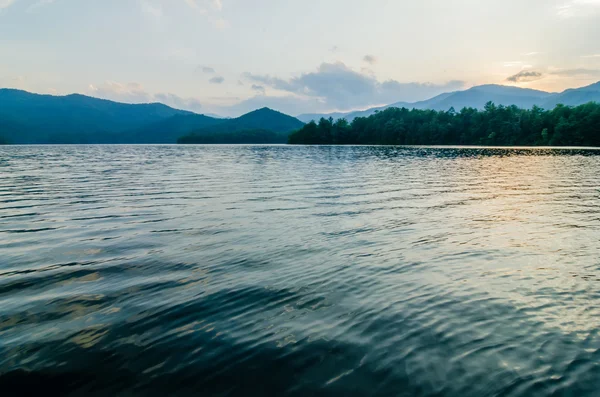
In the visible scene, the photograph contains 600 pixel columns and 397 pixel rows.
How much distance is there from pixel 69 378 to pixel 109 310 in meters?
2.48

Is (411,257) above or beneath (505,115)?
beneath

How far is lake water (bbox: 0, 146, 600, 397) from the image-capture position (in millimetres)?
5484

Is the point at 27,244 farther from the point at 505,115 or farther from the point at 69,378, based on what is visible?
the point at 505,115

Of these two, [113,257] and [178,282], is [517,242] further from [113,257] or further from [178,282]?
[113,257]

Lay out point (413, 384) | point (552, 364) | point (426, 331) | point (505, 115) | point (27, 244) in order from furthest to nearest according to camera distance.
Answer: point (505, 115)
point (27, 244)
point (426, 331)
point (552, 364)
point (413, 384)

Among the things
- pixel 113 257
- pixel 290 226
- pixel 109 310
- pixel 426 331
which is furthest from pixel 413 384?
pixel 290 226

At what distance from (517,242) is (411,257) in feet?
16.5

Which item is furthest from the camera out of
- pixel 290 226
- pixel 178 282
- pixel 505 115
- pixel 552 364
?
pixel 505 115

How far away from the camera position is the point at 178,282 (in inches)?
371

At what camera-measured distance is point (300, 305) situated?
8008 mm

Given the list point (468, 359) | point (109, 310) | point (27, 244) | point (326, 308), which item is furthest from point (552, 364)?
point (27, 244)

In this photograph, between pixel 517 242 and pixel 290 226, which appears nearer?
pixel 517 242

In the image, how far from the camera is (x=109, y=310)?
7797mm

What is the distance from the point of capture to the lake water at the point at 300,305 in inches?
216
